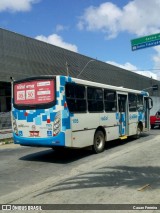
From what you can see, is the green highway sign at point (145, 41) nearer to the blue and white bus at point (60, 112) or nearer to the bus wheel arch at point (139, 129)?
the bus wheel arch at point (139, 129)

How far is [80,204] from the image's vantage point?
20.7 feet

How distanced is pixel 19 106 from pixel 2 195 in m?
5.04

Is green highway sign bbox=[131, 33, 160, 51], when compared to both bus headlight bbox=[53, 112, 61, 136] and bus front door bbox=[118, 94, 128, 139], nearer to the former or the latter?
bus front door bbox=[118, 94, 128, 139]

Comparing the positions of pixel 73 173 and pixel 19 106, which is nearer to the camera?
pixel 73 173

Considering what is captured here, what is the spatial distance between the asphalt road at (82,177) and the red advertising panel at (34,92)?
6.80 ft

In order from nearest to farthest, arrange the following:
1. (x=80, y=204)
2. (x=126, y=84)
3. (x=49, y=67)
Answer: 1. (x=80, y=204)
2. (x=49, y=67)
3. (x=126, y=84)

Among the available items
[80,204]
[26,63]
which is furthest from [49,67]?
[80,204]

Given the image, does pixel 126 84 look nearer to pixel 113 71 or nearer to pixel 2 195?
pixel 113 71

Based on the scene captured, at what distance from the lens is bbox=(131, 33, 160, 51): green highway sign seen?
24.9 m

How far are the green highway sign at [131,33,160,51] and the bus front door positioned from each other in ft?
33.3

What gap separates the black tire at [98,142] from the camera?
13.0 metres

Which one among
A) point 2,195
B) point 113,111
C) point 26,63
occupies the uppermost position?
point 26,63

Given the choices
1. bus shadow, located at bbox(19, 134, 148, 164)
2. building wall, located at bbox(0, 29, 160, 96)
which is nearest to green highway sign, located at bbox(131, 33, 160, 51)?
building wall, located at bbox(0, 29, 160, 96)

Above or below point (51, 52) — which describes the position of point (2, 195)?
below
